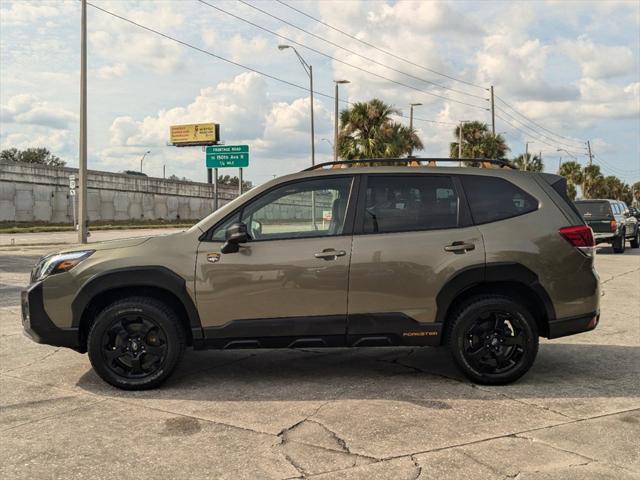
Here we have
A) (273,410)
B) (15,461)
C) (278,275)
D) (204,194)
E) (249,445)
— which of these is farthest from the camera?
(204,194)

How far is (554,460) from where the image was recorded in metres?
3.48

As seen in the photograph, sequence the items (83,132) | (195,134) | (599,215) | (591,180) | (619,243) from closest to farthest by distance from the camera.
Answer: (599,215)
(619,243)
(83,132)
(591,180)
(195,134)

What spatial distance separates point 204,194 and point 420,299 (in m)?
67.3

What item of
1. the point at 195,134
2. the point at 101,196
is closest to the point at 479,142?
the point at 101,196

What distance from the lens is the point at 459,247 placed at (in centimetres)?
487

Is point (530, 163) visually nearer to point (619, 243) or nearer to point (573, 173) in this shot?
point (573, 173)

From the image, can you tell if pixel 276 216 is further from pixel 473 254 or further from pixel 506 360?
pixel 506 360

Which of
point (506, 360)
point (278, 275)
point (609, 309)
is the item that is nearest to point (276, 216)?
point (278, 275)

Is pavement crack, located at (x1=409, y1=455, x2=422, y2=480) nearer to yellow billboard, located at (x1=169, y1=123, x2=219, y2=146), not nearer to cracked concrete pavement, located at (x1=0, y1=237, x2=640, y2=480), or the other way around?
cracked concrete pavement, located at (x1=0, y1=237, x2=640, y2=480)

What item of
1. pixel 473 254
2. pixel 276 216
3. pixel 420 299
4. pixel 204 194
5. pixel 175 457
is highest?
pixel 204 194

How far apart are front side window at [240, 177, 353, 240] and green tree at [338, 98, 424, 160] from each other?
28802 millimetres

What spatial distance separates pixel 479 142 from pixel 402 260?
4530 cm

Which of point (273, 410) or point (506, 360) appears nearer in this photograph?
point (273, 410)

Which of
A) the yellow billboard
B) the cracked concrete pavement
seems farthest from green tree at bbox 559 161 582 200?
the cracked concrete pavement
